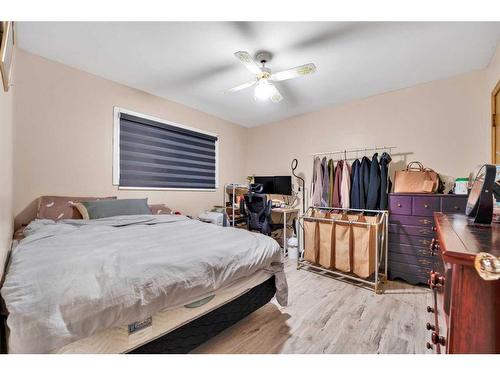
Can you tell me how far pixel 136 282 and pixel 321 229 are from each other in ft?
7.43

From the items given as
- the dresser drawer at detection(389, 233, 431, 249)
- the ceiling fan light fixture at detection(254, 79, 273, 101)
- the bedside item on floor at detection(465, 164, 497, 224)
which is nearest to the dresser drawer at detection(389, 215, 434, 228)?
the dresser drawer at detection(389, 233, 431, 249)

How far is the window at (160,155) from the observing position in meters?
2.83

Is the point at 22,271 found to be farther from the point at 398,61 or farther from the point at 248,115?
the point at 248,115

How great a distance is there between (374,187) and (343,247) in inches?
34.3

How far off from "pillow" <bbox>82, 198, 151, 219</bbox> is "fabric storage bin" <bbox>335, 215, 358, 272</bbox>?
233cm

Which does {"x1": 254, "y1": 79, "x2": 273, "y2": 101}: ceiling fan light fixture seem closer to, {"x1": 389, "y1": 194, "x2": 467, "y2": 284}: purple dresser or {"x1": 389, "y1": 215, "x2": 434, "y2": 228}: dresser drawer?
{"x1": 389, "y1": 194, "x2": 467, "y2": 284}: purple dresser

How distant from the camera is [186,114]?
11.5 ft

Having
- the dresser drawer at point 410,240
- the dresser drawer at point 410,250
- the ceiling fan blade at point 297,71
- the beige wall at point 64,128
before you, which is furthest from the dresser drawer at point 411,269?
→ the beige wall at point 64,128

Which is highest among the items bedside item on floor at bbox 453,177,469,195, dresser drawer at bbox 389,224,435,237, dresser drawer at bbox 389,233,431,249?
bedside item on floor at bbox 453,177,469,195

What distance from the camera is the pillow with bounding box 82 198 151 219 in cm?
222

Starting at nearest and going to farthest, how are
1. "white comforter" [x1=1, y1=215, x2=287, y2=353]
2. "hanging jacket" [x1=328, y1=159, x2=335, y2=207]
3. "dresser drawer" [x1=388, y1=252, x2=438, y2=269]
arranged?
"white comforter" [x1=1, y1=215, x2=287, y2=353] → "dresser drawer" [x1=388, y1=252, x2=438, y2=269] → "hanging jacket" [x1=328, y1=159, x2=335, y2=207]

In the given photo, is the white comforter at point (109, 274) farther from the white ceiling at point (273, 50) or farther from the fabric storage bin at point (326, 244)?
the white ceiling at point (273, 50)

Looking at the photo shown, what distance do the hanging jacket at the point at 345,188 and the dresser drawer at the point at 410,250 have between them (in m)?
0.70

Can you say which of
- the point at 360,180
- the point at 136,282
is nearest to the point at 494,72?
the point at 360,180
